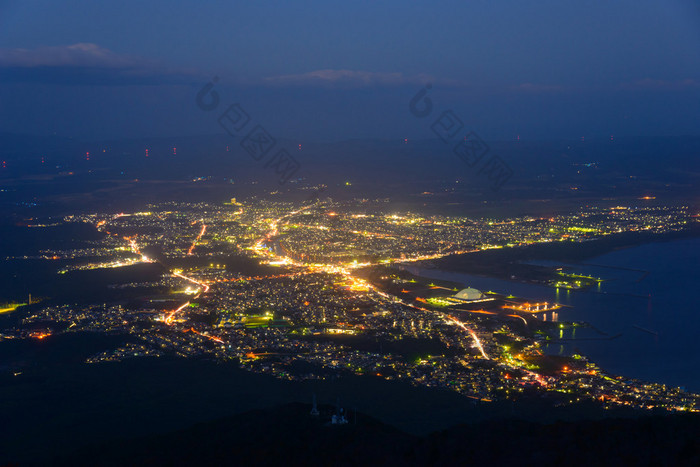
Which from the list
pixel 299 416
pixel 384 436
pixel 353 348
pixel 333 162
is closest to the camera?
pixel 384 436

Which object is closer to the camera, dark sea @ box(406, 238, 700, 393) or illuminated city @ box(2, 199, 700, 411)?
illuminated city @ box(2, 199, 700, 411)

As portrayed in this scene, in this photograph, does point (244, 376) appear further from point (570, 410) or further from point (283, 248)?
point (283, 248)

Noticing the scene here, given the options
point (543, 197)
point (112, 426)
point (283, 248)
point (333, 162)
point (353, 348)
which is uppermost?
point (333, 162)

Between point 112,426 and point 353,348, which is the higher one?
point 353,348

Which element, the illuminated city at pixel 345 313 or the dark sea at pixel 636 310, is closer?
the illuminated city at pixel 345 313

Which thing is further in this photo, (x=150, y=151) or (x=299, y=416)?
(x=150, y=151)

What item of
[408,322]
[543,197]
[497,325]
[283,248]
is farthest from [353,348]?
[543,197]

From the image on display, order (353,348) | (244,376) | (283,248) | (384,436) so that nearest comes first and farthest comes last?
1. (384,436)
2. (244,376)
3. (353,348)
4. (283,248)
